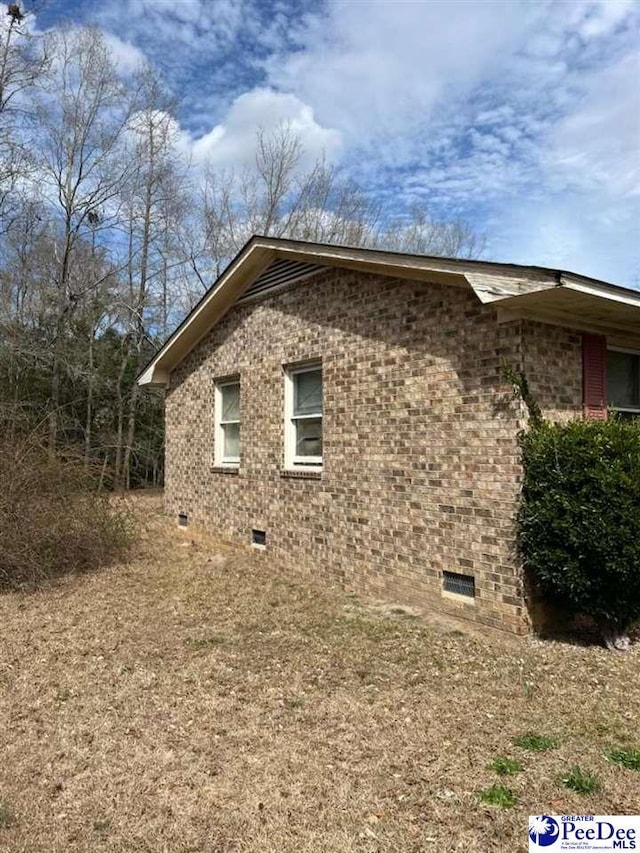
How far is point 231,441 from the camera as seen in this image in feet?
35.7

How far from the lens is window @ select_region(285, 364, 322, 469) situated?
8555mm

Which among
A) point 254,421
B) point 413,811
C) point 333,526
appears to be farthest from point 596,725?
point 254,421

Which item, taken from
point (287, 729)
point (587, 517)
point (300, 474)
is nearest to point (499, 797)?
point (287, 729)

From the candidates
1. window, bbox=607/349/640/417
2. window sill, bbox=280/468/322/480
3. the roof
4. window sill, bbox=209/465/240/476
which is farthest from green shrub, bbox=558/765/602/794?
window sill, bbox=209/465/240/476

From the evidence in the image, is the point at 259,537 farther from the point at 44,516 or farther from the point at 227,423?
the point at 44,516

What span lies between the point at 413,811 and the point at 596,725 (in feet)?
5.10

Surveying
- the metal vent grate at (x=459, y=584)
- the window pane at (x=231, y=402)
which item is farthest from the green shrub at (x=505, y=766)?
the window pane at (x=231, y=402)

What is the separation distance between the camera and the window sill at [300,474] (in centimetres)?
827

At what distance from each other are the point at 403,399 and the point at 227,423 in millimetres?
4694

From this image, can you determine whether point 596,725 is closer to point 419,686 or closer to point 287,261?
point 419,686

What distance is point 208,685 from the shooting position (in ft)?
15.3

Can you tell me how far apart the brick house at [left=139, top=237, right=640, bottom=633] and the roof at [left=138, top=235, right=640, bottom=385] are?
0.06ft

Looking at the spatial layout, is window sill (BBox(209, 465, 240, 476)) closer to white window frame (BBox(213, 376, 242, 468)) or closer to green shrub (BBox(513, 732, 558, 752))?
white window frame (BBox(213, 376, 242, 468))

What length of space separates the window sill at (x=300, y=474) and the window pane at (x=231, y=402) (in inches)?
81.2
